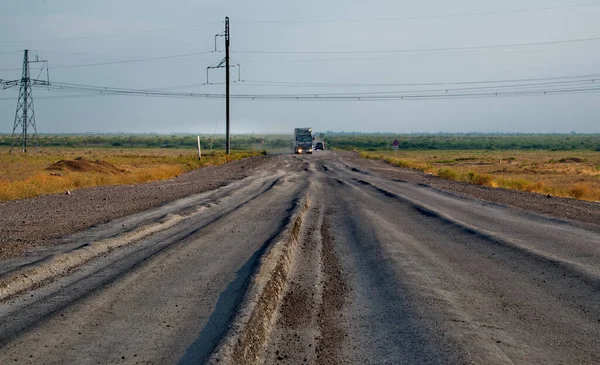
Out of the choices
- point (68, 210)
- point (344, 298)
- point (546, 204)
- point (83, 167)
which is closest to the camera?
point (344, 298)

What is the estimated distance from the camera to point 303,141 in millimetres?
86438

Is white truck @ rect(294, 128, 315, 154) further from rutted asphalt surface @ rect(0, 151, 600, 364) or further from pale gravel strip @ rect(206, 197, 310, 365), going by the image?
pale gravel strip @ rect(206, 197, 310, 365)

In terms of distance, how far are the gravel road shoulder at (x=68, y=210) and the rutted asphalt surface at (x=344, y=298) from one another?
1006 mm

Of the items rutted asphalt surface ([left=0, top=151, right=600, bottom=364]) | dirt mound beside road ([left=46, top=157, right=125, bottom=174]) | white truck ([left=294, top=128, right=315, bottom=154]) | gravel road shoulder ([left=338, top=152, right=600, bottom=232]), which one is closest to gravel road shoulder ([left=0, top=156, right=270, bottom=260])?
rutted asphalt surface ([left=0, top=151, right=600, bottom=364])

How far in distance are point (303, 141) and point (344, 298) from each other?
7770cm

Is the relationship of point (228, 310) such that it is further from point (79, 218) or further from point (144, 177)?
point (144, 177)

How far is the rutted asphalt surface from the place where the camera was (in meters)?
6.68

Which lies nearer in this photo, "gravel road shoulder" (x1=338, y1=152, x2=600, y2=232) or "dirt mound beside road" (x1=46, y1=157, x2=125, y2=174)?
"gravel road shoulder" (x1=338, y1=152, x2=600, y2=232)

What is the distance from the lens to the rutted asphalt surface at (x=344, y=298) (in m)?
6.68

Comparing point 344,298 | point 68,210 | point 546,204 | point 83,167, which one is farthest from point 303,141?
point 344,298

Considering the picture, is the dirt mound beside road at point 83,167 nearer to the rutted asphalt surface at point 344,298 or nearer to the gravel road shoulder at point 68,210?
the gravel road shoulder at point 68,210

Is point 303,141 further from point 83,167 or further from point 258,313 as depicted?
point 258,313

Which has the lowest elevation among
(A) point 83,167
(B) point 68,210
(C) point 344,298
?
(A) point 83,167

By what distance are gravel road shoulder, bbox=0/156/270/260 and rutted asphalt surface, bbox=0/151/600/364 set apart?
1.01 m
